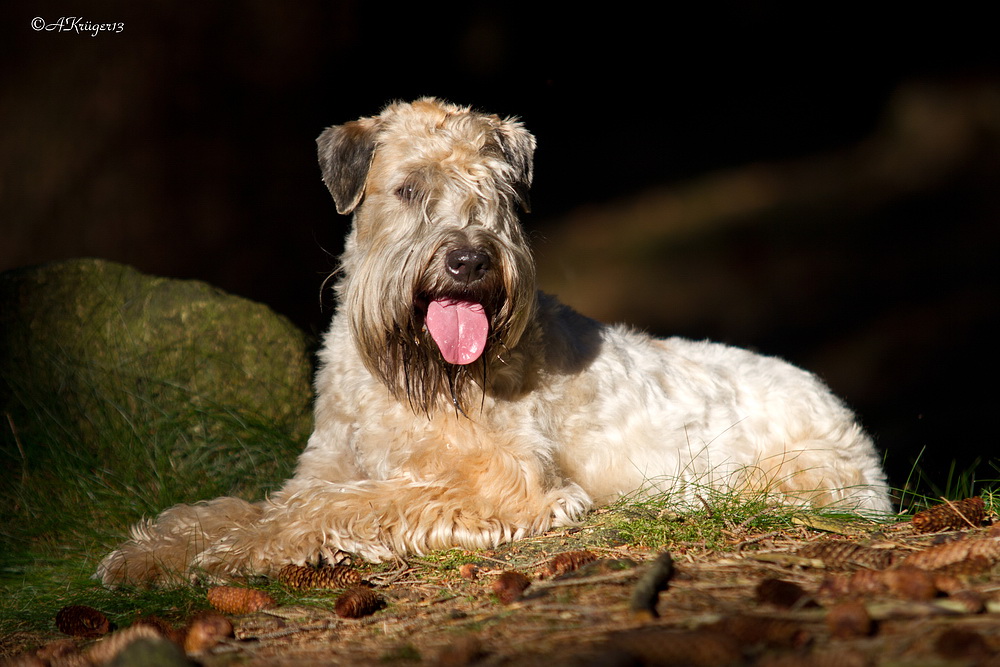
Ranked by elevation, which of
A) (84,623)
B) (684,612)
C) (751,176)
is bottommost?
(84,623)

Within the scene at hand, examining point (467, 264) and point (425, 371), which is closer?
point (467, 264)

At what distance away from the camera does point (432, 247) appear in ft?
13.7

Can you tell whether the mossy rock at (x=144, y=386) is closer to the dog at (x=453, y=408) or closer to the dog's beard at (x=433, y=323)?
the dog at (x=453, y=408)

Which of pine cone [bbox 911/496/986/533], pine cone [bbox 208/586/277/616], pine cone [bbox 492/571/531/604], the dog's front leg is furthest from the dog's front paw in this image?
pine cone [bbox 911/496/986/533]

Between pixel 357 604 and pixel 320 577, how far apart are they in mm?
570

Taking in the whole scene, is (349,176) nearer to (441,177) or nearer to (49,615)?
(441,177)

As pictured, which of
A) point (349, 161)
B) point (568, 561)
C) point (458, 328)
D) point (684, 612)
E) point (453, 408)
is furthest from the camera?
point (349, 161)

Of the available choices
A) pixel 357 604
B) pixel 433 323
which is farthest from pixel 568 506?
pixel 357 604

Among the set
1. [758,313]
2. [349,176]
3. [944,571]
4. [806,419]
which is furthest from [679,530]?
[758,313]

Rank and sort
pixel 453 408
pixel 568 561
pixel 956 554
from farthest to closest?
pixel 453 408, pixel 568 561, pixel 956 554

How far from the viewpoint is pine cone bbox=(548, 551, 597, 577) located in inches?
137

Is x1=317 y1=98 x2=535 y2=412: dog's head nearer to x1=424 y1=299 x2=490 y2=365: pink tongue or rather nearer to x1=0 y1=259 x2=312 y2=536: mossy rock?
x1=424 y1=299 x2=490 y2=365: pink tongue

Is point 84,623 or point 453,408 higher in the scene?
point 453,408

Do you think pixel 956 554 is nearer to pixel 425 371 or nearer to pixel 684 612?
pixel 684 612
